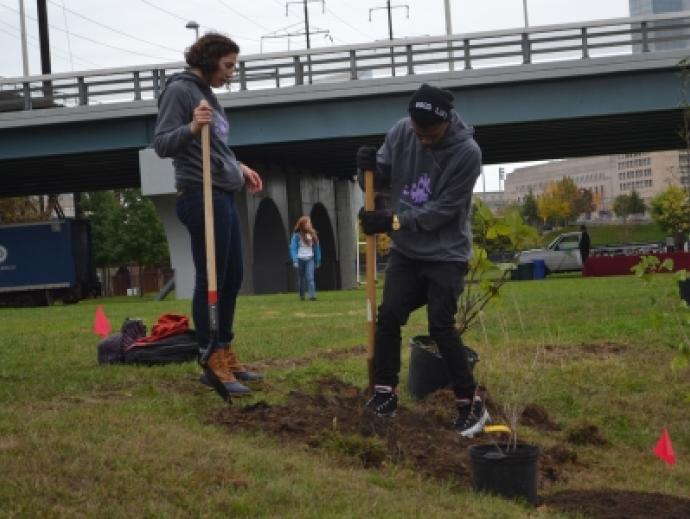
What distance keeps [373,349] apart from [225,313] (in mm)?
976

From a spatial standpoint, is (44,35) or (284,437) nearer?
(284,437)

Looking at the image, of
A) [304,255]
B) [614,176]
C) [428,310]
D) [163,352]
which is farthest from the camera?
[614,176]

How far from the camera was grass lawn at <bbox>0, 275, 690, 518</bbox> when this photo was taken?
441 cm

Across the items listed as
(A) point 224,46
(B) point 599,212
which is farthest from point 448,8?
(B) point 599,212

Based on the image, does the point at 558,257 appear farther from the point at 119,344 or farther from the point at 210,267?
the point at 210,267

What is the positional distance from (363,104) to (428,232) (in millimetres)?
29582

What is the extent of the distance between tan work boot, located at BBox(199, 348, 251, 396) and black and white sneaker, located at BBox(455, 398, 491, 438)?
1326 mm

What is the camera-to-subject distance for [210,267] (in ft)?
21.6

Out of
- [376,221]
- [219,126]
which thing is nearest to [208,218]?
[219,126]

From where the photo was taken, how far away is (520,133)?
123 feet

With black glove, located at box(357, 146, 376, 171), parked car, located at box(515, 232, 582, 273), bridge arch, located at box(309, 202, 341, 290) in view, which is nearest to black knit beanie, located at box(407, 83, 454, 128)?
black glove, located at box(357, 146, 376, 171)

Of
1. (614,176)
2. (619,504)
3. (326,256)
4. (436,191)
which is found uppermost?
(614,176)

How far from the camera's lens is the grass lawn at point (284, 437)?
14.5ft

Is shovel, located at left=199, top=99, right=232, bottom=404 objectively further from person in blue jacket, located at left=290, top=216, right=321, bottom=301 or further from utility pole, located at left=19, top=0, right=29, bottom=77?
utility pole, located at left=19, top=0, right=29, bottom=77
